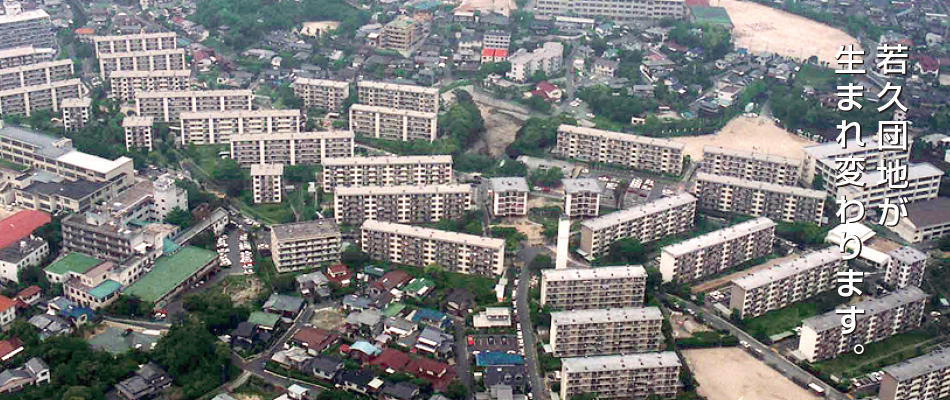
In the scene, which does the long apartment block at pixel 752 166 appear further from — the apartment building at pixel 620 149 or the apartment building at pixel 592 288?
the apartment building at pixel 592 288

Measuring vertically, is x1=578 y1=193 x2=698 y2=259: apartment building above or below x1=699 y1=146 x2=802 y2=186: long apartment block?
below

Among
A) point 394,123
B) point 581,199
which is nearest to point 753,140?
point 581,199

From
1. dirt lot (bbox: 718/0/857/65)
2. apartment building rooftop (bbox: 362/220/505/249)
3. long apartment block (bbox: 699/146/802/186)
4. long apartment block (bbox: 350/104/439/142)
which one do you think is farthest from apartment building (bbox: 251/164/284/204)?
dirt lot (bbox: 718/0/857/65)

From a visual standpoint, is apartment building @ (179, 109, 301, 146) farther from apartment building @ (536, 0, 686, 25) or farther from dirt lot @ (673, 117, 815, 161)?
apartment building @ (536, 0, 686, 25)

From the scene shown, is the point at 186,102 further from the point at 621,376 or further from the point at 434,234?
the point at 621,376

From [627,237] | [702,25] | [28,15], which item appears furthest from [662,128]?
[28,15]

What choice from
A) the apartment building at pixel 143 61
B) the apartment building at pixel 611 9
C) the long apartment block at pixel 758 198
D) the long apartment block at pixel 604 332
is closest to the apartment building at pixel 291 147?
the apartment building at pixel 143 61

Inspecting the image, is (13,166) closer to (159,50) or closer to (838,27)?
(159,50)
